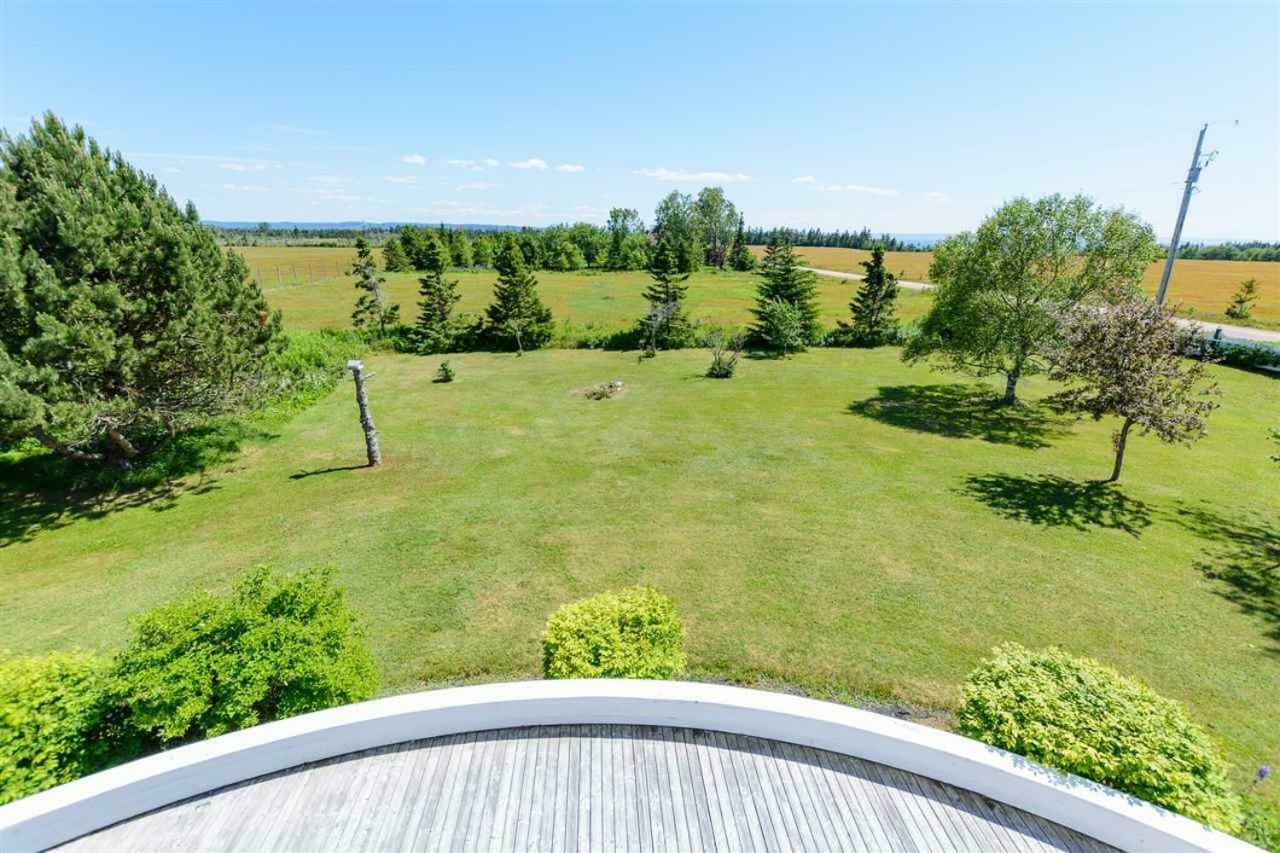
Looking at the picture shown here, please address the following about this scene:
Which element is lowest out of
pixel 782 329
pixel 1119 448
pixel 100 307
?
pixel 1119 448

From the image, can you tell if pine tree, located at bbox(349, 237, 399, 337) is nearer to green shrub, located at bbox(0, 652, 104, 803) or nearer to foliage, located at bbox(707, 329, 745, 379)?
foliage, located at bbox(707, 329, 745, 379)

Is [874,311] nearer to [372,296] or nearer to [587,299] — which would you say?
[587,299]

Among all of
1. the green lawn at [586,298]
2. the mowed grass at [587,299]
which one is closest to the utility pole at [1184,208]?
the green lawn at [586,298]

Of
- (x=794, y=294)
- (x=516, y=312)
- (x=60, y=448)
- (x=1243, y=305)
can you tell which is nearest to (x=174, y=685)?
(x=60, y=448)

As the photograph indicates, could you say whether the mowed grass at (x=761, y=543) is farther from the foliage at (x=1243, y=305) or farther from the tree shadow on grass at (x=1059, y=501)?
the foliage at (x=1243, y=305)

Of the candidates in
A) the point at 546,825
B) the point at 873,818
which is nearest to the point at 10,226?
the point at 546,825

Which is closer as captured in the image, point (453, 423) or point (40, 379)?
point (40, 379)

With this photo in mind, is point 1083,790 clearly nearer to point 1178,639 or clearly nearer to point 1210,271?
point 1178,639
